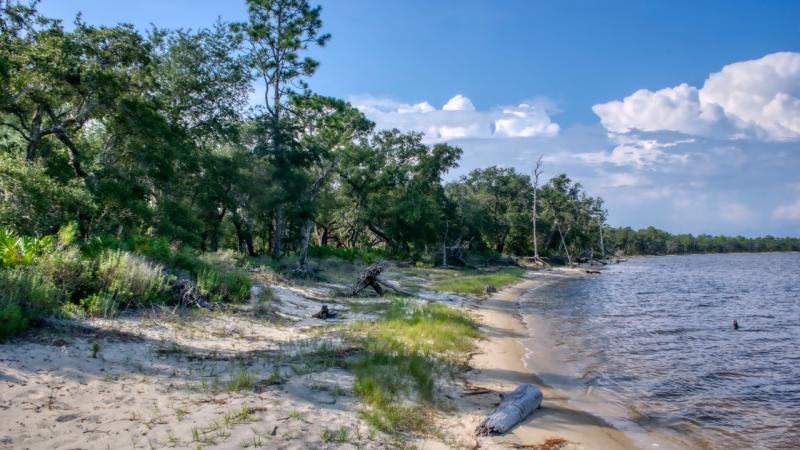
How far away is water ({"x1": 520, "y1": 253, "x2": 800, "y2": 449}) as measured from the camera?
24.2ft

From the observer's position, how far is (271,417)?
5246 millimetres

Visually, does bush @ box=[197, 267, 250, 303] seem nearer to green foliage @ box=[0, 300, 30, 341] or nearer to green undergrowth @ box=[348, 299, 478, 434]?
green undergrowth @ box=[348, 299, 478, 434]

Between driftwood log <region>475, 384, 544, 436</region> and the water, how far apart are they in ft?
5.12

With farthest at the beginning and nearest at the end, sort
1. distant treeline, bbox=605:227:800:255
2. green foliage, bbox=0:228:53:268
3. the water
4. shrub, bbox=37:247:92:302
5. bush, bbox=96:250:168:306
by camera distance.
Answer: distant treeline, bbox=605:227:800:255 < bush, bbox=96:250:168:306 < shrub, bbox=37:247:92:302 < green foliage, bbox=0:228:53:268 < the water

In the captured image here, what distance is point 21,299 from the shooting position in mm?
7242

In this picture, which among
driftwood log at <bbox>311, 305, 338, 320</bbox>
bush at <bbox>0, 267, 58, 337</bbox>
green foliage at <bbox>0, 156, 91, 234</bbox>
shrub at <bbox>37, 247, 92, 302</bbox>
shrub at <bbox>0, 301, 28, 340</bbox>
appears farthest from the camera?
green foliage at <bbox>0, 156, 91, 234</bbox>

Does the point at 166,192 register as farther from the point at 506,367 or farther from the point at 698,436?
the point at 698,436

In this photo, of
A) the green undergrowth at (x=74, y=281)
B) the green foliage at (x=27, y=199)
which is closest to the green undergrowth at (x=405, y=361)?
the green undergrowth at (x=74, y=281)

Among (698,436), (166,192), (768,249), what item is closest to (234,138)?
(166,192)

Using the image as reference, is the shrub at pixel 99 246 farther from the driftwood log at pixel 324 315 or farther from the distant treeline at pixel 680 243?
the distant treeline at pixel 680 243

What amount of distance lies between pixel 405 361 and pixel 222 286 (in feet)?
22.0

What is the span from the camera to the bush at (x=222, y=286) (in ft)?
38.8

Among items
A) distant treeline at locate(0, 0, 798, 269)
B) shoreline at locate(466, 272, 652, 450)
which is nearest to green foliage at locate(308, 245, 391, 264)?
distant treeline at locate(0, 0, 798, 269)

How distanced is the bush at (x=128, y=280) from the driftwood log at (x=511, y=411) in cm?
752
